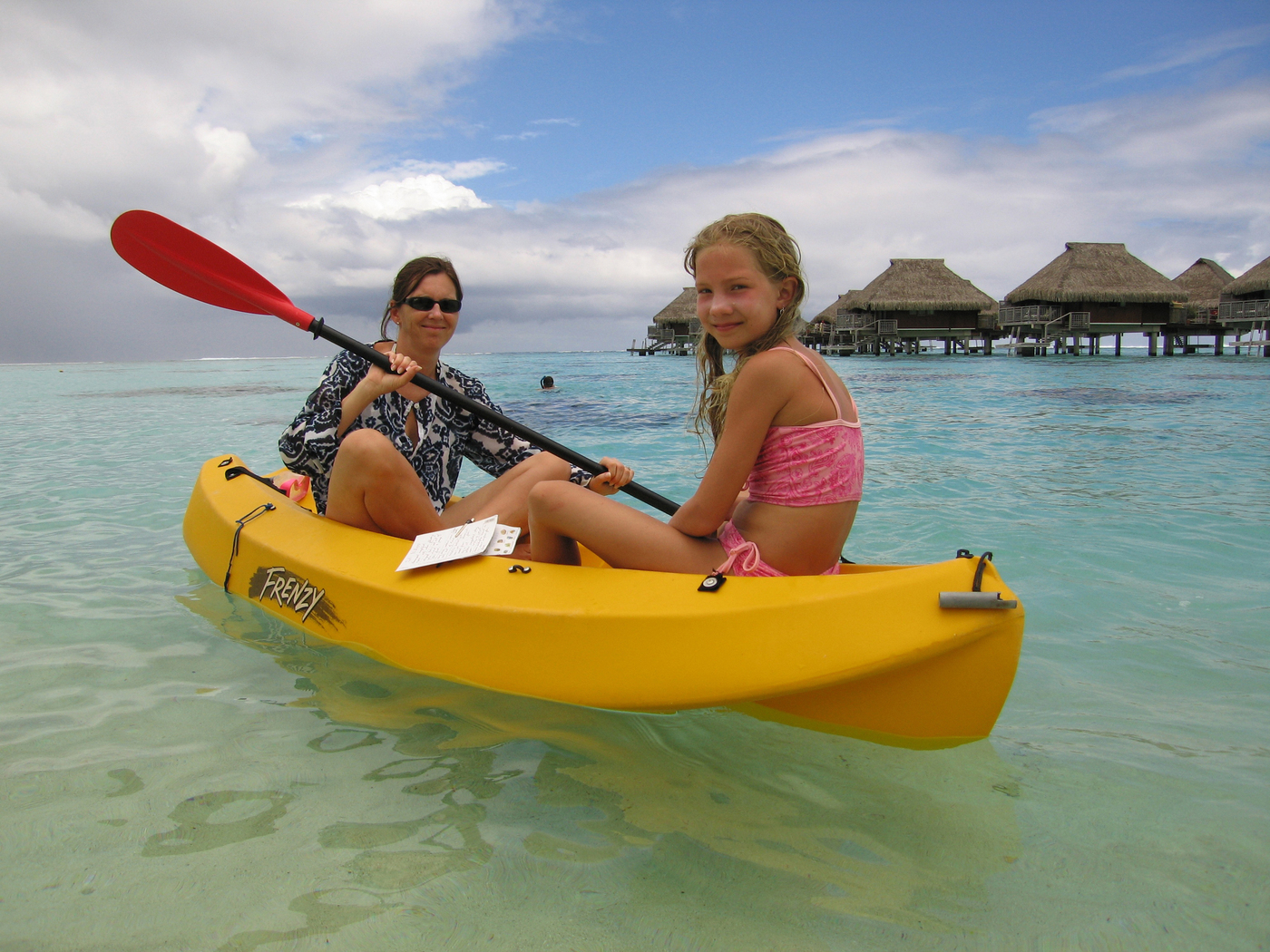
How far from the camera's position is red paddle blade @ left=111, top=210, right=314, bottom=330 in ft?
10.3

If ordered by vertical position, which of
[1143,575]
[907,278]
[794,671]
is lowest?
[1143,575]

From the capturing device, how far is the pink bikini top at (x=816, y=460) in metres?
1.76

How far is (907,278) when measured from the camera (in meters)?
31.6

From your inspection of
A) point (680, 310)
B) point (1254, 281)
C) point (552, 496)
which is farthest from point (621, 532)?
point (680, 310)

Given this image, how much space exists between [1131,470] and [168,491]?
7629mm

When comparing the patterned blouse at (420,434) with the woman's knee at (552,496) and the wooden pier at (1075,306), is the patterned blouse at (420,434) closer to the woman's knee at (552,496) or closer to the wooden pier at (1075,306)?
the woman's knee at (552,496)

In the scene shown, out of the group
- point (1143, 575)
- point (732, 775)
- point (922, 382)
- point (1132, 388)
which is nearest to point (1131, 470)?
point (1143, 575)

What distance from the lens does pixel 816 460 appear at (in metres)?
1.77

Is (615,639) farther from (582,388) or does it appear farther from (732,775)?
(582,388)

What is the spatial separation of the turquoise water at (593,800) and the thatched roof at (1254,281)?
90.8ft

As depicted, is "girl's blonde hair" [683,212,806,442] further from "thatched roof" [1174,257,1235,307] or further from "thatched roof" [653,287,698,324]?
"thatched roof" [1174,257,1235,307]

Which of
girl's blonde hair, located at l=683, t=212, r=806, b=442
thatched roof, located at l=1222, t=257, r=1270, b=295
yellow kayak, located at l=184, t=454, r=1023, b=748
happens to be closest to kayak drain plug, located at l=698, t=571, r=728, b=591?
yellow kayak, located at l=184, t=454, r=1023, b=748

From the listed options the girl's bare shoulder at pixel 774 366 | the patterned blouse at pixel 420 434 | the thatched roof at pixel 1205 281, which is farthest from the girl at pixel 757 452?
the thatched roof at pixel 1205 281

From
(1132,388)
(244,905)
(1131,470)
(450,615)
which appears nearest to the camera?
(244,905)
